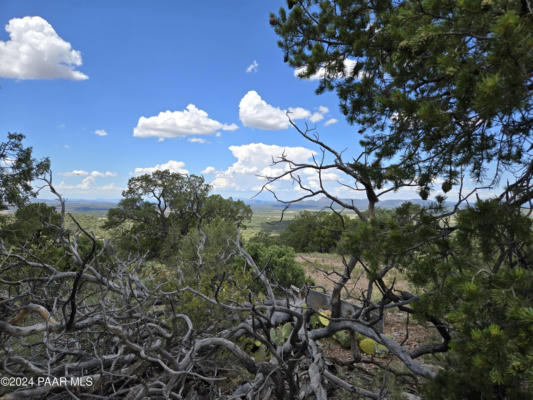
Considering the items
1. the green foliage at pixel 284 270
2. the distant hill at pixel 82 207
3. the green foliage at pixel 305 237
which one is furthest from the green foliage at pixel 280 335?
the green foliage at pixel 305 237

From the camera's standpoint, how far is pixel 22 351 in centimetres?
468

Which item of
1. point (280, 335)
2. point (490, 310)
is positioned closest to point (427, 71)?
point (490, 310)

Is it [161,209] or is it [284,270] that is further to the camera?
[161,209]

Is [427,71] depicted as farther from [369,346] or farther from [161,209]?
[161,209]

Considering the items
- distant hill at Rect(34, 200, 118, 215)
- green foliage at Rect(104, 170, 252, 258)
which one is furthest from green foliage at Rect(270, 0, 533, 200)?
green foliage at Rect(104, 170, 252, 258)

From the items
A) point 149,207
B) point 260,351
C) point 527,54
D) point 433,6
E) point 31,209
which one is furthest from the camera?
point 149,207

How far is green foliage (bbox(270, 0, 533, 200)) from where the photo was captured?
1.54m

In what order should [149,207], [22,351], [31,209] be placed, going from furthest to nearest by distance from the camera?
[149,207]
[31,209]
[22,351]

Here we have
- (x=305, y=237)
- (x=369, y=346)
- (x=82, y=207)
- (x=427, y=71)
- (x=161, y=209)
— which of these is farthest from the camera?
(x=82, y=207)

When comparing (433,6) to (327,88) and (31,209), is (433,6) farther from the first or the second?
(31,209)

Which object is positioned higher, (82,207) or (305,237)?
(305,237)

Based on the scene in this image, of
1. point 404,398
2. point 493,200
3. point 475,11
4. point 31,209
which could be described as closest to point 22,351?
point 404,398

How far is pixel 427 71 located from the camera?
250 cm

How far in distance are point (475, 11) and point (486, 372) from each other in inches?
81.9
